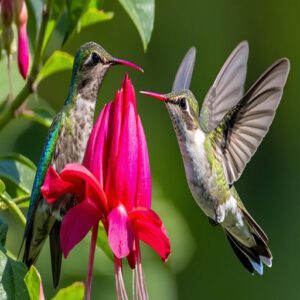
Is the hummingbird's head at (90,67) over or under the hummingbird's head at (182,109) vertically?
over

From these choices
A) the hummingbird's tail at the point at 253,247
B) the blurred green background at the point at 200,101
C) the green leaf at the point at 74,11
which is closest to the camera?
the green leaf at the point at 74,11

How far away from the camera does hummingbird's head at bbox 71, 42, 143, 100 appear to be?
Answer: 7.88ft

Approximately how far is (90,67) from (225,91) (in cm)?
64

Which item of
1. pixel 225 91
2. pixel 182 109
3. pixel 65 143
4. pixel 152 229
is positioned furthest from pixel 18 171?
pixel 225 91

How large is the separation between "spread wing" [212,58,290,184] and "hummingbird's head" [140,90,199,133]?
111 millimetres

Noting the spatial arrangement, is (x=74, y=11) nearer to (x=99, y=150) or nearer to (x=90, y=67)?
(x=90, y=67)

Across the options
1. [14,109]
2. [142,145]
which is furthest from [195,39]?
[142,145]

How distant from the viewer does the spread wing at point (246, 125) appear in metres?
2.73

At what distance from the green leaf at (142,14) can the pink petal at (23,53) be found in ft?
1.00

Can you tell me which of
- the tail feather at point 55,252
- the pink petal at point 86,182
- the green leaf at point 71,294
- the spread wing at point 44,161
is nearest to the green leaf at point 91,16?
the spread wing at point 44,161

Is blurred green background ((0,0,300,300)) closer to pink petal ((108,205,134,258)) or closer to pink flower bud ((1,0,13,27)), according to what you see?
pink flower bud ((1,0,13,27))

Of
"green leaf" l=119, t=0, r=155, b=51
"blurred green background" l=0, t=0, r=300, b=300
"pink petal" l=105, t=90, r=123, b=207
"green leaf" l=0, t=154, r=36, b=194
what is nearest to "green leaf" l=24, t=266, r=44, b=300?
"pink petal" l=105, t=90, r=123, b=207

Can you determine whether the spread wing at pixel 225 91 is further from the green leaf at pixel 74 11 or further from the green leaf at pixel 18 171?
the green leaf at pixel 18 171

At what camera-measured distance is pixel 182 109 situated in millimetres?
2734
